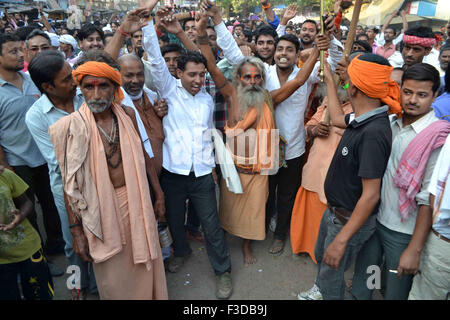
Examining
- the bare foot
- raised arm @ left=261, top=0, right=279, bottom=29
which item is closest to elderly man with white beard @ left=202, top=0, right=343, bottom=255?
the bare foot

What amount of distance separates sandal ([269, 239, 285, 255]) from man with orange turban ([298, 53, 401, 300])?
128 cm

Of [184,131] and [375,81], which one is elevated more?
[375,81]

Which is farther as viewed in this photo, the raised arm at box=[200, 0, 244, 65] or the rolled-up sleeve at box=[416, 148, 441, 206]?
the raised arm at box=[200, 0, 244, 65]

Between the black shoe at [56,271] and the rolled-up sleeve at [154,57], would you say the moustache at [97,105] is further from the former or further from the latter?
the black shoe at [56,271]

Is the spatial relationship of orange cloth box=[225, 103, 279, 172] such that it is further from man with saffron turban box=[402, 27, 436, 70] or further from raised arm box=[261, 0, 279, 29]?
raised arm box=[261, 0, 279, 29]

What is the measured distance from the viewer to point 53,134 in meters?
2.00

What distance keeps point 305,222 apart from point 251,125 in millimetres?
1337

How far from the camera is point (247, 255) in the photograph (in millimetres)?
3396

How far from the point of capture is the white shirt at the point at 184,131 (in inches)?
113

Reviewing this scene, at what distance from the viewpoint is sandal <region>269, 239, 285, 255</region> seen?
355 centimetres

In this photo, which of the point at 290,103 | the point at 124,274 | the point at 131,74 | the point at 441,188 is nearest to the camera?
the point at 441,188

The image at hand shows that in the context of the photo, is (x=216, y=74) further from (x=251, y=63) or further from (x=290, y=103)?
(x=290, y=103)

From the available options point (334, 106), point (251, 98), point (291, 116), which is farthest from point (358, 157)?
point (291, 116)

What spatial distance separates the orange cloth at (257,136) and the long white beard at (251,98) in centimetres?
4
